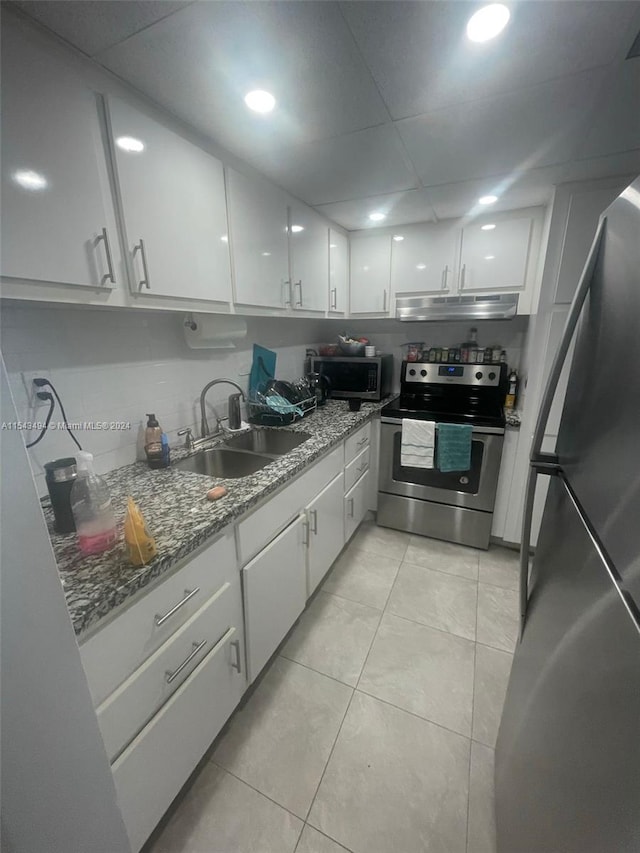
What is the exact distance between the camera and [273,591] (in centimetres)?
134

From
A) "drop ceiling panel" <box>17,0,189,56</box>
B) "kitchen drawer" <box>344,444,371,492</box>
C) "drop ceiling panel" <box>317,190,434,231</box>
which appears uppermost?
"drop ceiling panel" <box>317,190,434,231</box>

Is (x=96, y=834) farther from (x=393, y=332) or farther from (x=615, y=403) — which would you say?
(x=393, y=332)

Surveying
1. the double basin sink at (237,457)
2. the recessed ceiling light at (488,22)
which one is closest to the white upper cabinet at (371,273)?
the double basin sink at (237,457)

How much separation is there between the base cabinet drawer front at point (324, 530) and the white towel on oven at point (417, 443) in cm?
54

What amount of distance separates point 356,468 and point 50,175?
1.85 m

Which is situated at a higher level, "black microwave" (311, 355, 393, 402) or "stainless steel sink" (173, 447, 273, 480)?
"black microwave" (311, 355, 393, 402)

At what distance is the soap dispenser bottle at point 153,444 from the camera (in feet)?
4.46

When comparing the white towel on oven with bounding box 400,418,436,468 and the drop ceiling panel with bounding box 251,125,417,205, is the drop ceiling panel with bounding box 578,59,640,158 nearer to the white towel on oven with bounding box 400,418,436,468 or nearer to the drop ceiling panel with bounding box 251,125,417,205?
the drop ceiling panel with bounding box 251,125,417,205

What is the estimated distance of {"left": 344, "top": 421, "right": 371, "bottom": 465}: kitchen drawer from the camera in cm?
198

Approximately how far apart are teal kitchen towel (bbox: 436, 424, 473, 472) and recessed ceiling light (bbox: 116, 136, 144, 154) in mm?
1895

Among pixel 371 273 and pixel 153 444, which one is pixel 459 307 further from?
pixel 153 444

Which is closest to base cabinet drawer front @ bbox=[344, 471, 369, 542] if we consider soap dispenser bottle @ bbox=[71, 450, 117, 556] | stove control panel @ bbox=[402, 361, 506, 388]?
stove control panel @ bbox=[402, 361, 506, 388]

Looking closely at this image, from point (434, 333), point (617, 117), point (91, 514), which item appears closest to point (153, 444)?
point (91, 514)

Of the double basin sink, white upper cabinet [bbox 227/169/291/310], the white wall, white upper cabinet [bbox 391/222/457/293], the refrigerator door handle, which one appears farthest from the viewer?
white upper cabinet [bbox 391/222/457/293]
